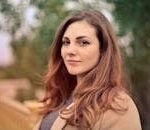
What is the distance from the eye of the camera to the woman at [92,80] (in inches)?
75.9

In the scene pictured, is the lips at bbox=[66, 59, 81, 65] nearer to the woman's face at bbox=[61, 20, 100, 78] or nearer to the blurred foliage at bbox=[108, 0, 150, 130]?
the woman's face at bbox=[61, 20, 100, 78]

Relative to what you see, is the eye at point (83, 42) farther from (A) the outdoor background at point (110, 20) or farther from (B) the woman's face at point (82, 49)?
(A) the outdoor background at point (110, 20)

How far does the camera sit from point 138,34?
16.0ft

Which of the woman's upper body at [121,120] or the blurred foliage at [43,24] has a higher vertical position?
the blurred foliage at [43,24]

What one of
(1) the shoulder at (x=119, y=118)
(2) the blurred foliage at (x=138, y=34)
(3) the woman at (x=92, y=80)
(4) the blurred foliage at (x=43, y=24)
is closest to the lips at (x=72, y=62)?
(3) the woman at (x=92, y=80)

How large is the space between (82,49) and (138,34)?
9.54 ft

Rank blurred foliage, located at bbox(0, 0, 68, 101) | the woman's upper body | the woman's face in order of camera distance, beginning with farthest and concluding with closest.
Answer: blurred foliage, located at bbox(0, 0, 68, 101) < the woman's face < the woman's upper body

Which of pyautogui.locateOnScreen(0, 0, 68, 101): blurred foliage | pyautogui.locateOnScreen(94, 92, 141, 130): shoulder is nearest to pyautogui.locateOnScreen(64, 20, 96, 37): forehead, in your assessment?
pyautogui.locateOnScreen(94, 92, 141, 130): shoulder

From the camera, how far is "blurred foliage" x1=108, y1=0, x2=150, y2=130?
4727mm

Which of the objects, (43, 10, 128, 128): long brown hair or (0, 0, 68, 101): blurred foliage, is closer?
(43, 10, 128, 128): long brown hair

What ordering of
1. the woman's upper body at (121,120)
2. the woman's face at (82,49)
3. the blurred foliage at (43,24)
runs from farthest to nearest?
the blurred foliage at (43,24) < the woman's face at (82,49) < the woman's upper body at (121,120)

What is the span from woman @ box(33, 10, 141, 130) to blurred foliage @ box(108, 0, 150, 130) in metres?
2.48

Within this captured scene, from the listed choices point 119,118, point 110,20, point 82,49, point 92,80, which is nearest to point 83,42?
point 82,49

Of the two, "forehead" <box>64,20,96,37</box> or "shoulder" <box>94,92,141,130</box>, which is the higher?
"forehead" <box>64,20,96,37</box>
